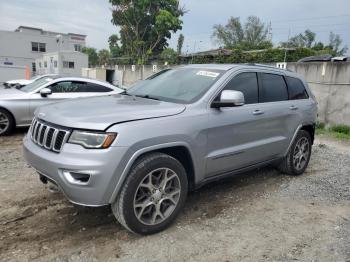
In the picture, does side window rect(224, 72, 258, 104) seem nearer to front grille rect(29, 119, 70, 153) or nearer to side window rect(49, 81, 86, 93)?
front grille rect(29, 119, 70, 153)

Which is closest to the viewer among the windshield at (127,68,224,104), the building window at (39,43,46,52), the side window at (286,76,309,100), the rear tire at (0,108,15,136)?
the windshield at (127,68,224,104)

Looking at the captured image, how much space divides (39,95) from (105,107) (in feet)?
16.8

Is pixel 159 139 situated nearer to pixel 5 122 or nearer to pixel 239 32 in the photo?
pixel 5 122

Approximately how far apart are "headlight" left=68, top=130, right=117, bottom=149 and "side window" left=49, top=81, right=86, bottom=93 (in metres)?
5.64

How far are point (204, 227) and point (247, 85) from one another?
1.94 metres

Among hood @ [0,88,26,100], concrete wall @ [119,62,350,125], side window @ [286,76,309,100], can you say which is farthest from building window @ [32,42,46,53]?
side window @ [286,76,309,100]

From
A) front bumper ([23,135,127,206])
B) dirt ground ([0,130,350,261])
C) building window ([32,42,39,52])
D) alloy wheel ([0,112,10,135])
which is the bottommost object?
dirt ground ([0,130,350,261])

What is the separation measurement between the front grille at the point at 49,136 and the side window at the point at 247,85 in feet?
6.79

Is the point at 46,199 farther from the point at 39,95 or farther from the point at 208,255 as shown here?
the point at 39,95

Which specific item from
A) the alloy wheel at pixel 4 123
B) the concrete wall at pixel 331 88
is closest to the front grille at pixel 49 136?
the alloy wheel at pixel 4 123

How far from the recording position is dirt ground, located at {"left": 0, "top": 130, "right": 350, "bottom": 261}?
315cm

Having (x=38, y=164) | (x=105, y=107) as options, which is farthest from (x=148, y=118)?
(x=38, y=164)

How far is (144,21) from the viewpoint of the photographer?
1267 inches

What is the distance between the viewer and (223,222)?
12.5 feet
